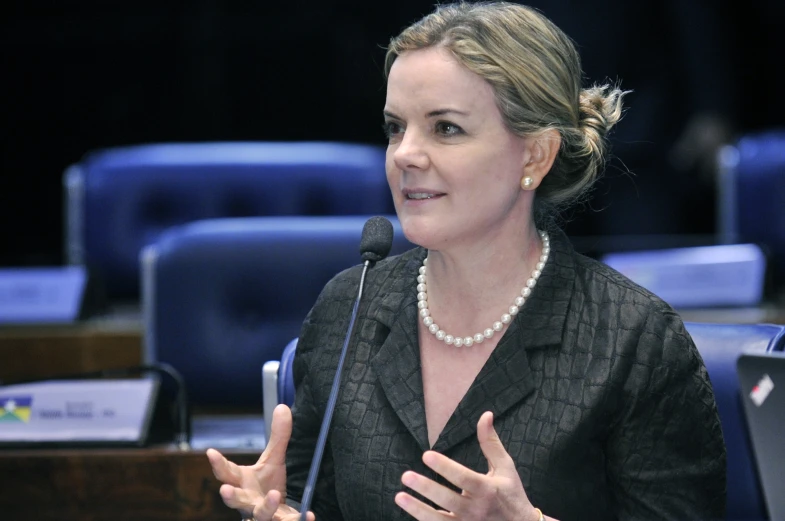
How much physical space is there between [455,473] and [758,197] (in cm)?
Result: 257

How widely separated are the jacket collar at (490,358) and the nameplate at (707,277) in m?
1.19

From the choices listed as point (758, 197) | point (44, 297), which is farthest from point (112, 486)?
point (758, 197)

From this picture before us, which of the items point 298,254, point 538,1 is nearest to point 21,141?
point 538,1

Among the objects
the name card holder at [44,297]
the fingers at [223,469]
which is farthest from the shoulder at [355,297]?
the name card holder at [44,297]

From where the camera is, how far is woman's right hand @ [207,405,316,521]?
1.54 m

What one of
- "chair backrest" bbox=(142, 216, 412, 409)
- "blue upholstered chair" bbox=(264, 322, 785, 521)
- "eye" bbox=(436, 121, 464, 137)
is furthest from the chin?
"chair backrest" bbox=(142, 216, 412, 409)

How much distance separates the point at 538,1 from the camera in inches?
175

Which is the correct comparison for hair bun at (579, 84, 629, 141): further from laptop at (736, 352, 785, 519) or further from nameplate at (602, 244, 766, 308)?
nameplate at (602, 244, 766, 308)

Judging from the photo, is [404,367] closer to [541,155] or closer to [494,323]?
[494,323]

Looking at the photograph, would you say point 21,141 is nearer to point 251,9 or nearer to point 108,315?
point 251,9

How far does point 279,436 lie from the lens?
5.26ft

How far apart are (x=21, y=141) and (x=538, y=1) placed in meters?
2.14

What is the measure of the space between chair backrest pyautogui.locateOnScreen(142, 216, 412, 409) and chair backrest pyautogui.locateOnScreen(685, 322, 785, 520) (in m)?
0.96

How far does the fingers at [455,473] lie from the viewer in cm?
135
